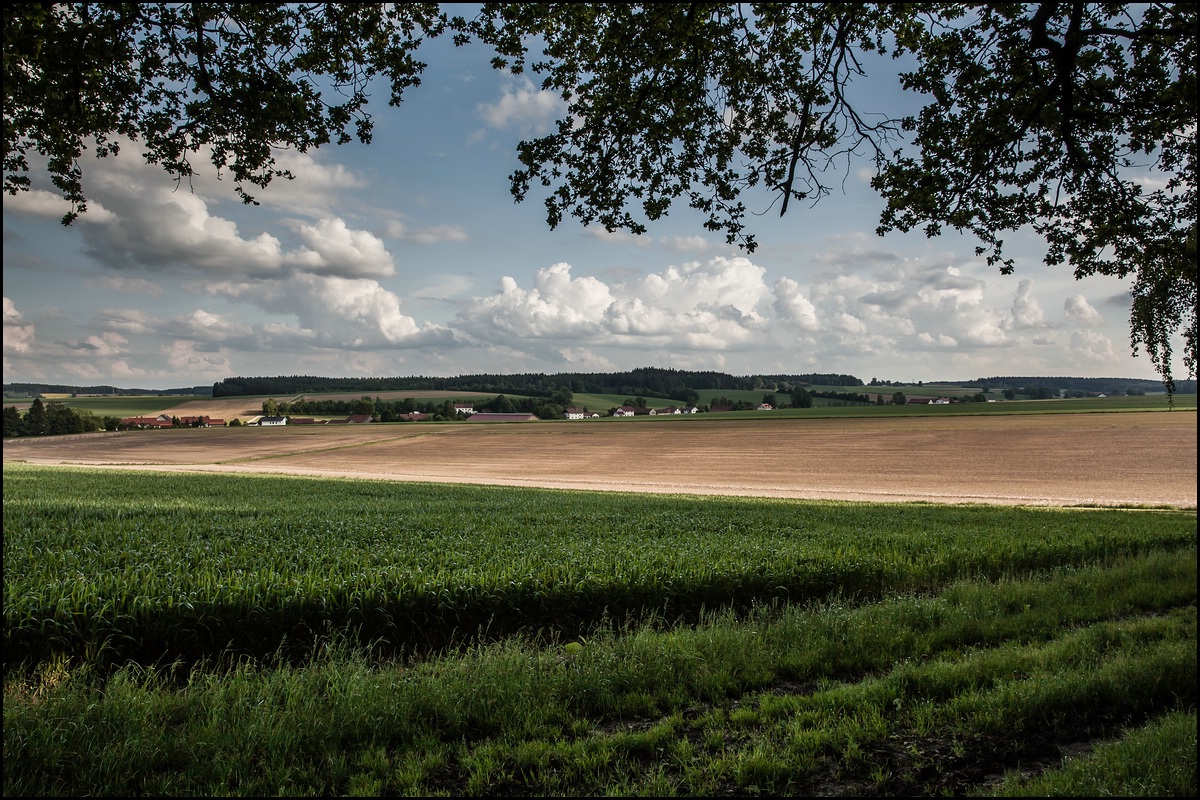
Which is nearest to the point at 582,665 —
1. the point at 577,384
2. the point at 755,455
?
the point at 755,455

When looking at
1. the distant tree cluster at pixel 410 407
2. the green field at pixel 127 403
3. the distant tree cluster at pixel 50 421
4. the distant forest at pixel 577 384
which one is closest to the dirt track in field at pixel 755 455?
the distant tree cluster at pixel 50 421

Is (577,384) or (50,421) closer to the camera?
(50,421)

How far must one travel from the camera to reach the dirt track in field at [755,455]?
122 ft

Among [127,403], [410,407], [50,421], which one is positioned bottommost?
[50,421]

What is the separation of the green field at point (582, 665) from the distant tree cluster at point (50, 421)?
100m

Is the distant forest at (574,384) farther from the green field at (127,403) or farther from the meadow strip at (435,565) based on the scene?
the meadow strip at (435,565)

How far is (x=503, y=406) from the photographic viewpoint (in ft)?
445

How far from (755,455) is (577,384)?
340 feet

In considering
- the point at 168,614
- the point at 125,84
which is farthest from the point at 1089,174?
the point at 168,614

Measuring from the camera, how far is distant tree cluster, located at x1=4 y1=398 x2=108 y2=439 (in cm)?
8656

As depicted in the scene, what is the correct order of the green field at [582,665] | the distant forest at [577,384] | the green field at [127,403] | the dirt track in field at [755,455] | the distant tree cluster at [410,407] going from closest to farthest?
the green field at [582,665] < the dirt track in field at [755,455] < the green field at [127,403] < the distant tree cluster at [410,407] < the distant forest at [577,384]

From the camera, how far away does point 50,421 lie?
310 feet

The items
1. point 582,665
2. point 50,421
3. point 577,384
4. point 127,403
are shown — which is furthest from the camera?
point 577,384

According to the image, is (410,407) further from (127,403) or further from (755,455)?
(755,455)
